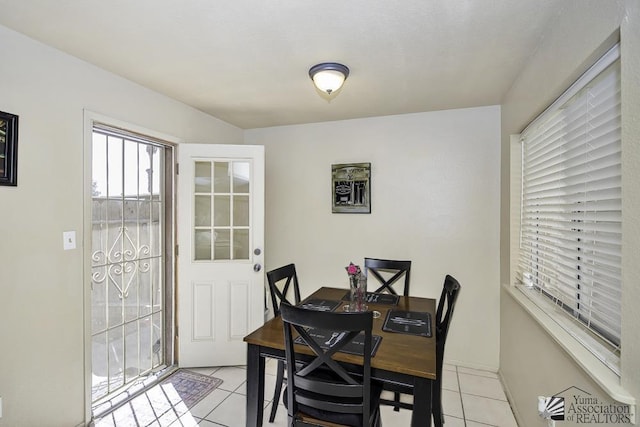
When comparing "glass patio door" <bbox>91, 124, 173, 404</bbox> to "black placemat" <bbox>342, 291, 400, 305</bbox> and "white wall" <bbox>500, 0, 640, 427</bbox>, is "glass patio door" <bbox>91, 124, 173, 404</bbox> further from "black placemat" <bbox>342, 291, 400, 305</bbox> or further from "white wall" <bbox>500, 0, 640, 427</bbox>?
"white wall" <bbox>500, 0, 640, 427</bbox>

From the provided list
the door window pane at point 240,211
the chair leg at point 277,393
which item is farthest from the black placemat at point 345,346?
the door window pane at point 240,211

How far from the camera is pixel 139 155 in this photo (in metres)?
2.70

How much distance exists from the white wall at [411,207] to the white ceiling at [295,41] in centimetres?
47

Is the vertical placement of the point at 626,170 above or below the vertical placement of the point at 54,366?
above

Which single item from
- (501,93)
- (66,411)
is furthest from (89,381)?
(501,93)

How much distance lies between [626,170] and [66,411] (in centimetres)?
309

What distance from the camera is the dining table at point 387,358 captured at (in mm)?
1390

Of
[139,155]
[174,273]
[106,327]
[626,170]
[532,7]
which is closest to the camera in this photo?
[626,170]

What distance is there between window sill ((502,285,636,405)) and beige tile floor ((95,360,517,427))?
3.20 feet

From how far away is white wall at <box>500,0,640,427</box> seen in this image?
0.96m

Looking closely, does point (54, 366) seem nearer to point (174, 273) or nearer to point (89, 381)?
point (89, 381)

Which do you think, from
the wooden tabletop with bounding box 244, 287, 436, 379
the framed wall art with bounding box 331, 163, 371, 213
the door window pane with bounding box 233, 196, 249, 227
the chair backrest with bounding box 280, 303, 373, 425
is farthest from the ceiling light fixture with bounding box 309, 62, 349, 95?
the wooden tabletop with bounding box 244, 287, 436, 379

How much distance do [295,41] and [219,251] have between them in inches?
77.4

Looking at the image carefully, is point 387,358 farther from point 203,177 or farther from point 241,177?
point 203,177
